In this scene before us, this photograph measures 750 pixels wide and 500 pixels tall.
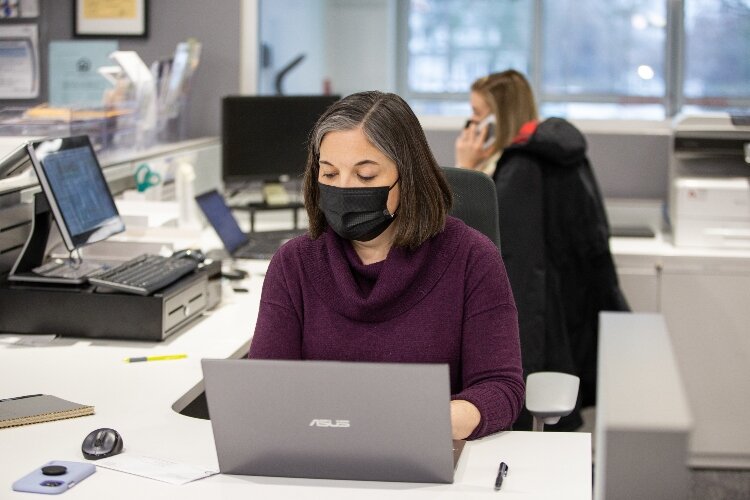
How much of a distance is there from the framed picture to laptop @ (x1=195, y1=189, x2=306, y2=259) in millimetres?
1136

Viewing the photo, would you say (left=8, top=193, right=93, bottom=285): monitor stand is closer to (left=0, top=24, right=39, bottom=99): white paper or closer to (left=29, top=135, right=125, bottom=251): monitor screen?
(left=29, top=135, right=125, bottom=251): monitor screen

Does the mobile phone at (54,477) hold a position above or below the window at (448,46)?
below

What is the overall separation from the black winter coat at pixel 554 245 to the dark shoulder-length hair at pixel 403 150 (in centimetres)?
125

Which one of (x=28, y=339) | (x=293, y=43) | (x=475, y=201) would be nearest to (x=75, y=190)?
(x=28, y=339)

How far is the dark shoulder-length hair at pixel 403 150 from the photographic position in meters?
1.65

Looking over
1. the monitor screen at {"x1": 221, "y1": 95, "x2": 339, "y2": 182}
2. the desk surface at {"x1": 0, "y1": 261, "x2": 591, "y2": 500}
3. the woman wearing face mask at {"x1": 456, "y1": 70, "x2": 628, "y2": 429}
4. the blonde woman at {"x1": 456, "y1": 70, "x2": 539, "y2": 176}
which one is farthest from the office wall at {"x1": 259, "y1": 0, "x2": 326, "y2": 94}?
the desk surface at {"x1": 0, "y1": 261, "x2": 591, "y2": 500}

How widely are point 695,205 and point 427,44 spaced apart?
4.77 metres

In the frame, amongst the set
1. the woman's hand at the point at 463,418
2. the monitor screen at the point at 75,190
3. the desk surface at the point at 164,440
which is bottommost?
the desk surface at the point at 164,440

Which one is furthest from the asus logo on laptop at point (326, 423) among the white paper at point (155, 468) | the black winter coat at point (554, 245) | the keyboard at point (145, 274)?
the black winter coat at point (554, 245)

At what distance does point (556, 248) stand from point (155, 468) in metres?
1.88

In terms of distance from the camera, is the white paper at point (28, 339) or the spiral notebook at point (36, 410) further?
the white paper at point (28, 339)

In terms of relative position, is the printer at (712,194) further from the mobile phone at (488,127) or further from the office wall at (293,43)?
the office wall at (293,43)

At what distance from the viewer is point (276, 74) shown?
17.2ft

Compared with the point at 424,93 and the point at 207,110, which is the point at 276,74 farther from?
the point at 424,93
